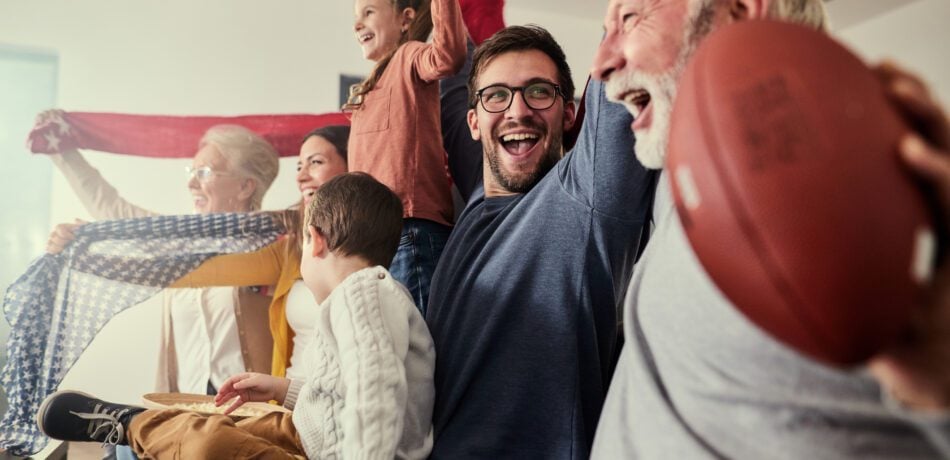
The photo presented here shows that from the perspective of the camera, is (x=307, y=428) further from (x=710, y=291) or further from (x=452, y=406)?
(x=710, y=291)

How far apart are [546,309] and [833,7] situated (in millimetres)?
3371

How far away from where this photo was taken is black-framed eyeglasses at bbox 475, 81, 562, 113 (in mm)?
1192

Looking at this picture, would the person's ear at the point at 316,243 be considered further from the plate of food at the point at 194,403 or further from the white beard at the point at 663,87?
the white beard at the point at 663,87

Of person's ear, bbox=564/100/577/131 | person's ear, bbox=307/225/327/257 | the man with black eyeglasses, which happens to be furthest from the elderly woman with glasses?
person's ear, bbox=564/100/577/131

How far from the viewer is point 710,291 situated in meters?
0.51

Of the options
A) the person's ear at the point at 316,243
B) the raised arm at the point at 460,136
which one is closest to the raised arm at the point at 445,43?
the raised arm at the point at 460,136

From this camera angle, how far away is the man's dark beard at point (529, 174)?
1.17 metres

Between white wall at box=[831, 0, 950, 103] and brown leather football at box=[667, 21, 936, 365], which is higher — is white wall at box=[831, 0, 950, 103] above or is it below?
above

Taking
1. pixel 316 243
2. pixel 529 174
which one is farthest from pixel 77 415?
pixel 529 174

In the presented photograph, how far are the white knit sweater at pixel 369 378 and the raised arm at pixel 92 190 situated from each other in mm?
1596

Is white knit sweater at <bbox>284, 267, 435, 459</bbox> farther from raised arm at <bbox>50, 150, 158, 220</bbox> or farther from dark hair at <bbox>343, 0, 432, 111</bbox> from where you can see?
raised arm at <bbox>50, 150, 158, 220</bbox>

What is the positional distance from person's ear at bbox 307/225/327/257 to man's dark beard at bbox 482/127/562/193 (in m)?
0.35

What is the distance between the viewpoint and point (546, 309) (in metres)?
0.95

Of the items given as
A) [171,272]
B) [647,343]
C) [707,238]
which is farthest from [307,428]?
[171,272]
